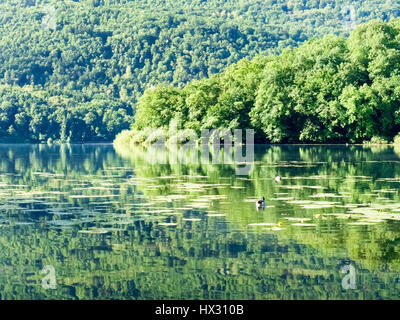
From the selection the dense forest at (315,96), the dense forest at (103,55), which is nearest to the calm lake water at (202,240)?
the dense forest at (315,96)

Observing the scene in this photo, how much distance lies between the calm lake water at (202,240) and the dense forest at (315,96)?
4135 centimetres

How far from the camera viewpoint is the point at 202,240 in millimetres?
15383

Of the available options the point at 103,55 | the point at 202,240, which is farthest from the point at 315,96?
the point at 103,55

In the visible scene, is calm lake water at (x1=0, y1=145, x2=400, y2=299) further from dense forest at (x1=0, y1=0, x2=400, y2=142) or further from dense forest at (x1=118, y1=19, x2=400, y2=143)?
dense forest at (x1=0, y1=0, x2=400, y2=142)

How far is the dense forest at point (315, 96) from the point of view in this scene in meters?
66.8

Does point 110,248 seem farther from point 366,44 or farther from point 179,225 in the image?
point 366,44

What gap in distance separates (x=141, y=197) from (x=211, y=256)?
936 centimetres

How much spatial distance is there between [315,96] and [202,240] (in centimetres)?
5733

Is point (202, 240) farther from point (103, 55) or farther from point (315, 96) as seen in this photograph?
point (103, 55)

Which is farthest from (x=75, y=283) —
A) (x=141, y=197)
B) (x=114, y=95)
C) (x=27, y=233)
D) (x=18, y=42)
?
A: (x=18, y=42)

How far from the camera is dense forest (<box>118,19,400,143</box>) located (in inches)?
2630

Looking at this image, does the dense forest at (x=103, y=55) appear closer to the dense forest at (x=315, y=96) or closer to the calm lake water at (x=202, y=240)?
the dense forest at (x=315, y=96)

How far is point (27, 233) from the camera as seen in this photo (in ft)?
54.2

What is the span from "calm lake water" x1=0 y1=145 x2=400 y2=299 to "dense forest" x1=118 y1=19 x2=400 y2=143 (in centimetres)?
4135
